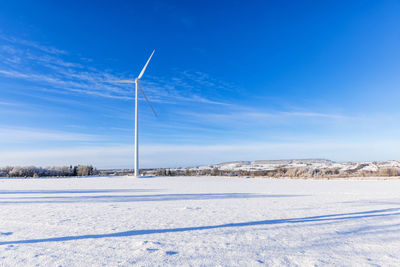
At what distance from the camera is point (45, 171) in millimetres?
28125

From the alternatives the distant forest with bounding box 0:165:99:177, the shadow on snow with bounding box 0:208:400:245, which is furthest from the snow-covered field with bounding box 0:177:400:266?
Answer: the distant forest with bounding box 0:165:99:177

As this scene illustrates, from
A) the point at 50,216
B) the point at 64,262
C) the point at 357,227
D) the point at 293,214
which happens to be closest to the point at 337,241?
the point at 357,227

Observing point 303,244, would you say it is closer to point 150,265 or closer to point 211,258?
point 211,258

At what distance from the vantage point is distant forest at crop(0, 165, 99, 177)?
25609 millimetres

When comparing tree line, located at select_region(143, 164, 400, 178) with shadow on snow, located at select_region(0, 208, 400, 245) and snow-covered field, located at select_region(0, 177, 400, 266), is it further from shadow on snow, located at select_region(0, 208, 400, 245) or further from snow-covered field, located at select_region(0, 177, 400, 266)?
snow-covered field, located at select_region(0, 177, 400, 266)

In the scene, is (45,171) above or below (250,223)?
above

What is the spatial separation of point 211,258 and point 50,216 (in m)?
4.27

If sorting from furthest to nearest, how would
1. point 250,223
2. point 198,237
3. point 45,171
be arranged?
point 45,171
point 250,223
point 198,237

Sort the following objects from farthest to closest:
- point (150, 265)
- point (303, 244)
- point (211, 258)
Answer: point (303, 244), point (211, 258), point (150, 265)

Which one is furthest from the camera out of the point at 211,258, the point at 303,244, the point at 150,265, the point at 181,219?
the point at 181,219

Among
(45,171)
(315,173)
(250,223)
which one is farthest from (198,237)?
(45,171)

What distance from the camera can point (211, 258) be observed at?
10.3ft

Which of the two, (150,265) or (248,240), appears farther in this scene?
(248,240)

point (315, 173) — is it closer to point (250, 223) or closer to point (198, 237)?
point (250, 223)
